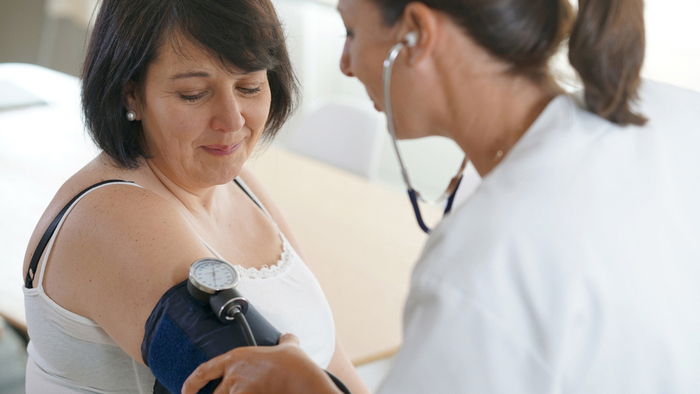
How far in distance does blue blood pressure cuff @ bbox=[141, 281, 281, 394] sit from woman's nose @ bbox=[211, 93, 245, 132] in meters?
0.34

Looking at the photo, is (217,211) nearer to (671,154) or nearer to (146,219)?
(146,219)

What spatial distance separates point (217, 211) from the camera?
1.41 metres

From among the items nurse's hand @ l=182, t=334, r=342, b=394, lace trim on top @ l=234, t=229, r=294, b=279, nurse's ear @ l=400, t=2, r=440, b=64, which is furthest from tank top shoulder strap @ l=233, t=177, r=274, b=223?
nurse's ear @ l=400, t=2, r=440, b=64

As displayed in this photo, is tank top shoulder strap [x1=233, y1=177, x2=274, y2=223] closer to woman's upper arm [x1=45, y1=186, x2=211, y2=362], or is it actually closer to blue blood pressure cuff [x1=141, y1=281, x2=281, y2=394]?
woman's upper arm [x1=45, y1=186, x2=211, y2=362]

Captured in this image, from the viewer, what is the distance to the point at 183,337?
99cm

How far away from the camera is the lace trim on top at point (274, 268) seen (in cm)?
124

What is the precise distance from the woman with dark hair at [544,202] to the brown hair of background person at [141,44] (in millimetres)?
391

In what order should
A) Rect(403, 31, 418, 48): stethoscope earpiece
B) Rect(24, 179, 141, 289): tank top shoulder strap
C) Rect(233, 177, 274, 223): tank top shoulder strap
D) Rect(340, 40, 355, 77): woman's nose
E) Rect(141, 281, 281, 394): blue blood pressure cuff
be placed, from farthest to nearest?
Rect(233, 177, 274, 223): tank top shoulder strap → Rect(24, 179, 141, 289): tank top shoulder strap → Rect(141, 281, 281, 394): blue blood pressure cuff → Rect(340, 40, 355, 77): woman's nose → Rect(403, 31, 418, 48): stethoscope earpiece

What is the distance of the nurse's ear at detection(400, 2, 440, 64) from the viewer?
746 millimetres

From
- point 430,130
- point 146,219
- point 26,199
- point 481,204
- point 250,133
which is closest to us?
point 481,204

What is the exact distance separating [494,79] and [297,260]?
2.42 ft

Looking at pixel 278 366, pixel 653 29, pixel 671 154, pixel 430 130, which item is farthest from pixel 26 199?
pixel 653 29

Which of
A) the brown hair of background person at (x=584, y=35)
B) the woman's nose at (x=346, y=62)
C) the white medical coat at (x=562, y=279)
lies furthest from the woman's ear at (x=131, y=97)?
the white medical coat at (x=562, y=279)

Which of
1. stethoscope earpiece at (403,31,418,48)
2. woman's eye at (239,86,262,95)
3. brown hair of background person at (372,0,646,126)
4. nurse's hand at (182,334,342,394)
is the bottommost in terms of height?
nurse's hand at (182,334,342,394)
